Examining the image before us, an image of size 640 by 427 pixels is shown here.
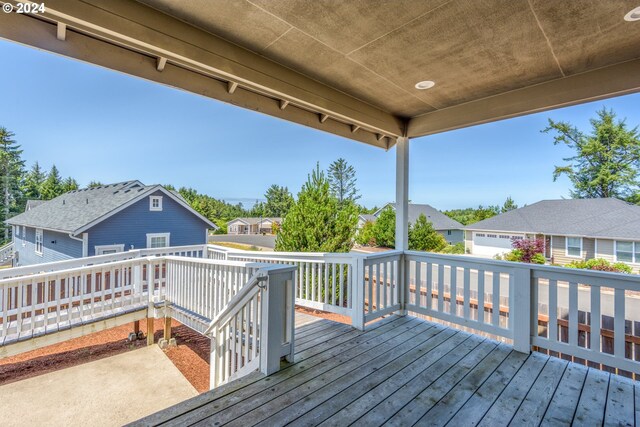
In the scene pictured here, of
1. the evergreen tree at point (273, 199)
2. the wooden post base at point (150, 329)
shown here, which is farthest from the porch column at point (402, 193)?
the evergreen tree at point (273, 199)

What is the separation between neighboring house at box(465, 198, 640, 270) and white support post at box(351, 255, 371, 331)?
7123 mm

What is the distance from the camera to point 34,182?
29.6ft

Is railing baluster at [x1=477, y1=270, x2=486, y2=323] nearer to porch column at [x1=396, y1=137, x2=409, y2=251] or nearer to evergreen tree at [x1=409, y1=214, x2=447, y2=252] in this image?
porch column at [x1=396, y1=137, x2=409, y2=251]

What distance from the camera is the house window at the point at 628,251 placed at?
6.61m

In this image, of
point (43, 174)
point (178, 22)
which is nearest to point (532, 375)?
point (178, 22)

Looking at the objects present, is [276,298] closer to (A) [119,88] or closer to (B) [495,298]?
(B) [495,298]

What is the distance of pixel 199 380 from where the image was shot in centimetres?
434

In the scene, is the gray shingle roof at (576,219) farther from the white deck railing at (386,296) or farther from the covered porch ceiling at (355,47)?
the covered porch ceiling at (355,47)

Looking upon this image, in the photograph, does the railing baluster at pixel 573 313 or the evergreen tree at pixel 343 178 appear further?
the evergreen tree at pixel 343 178

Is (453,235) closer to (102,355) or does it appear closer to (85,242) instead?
(102,355)

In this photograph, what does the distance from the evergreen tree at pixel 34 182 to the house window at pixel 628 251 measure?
637 inches

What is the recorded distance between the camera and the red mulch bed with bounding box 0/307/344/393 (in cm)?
441

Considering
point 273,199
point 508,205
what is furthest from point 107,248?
point 273,199

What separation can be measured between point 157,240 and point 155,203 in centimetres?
130
